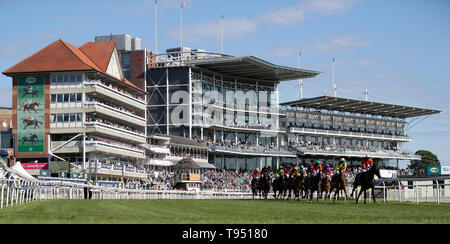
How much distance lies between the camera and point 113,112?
73062mm

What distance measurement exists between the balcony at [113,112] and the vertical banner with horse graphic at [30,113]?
15.5 ft

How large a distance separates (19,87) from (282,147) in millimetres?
46217

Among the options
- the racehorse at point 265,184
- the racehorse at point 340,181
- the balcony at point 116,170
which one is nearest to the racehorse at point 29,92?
the balcony at point 116,170

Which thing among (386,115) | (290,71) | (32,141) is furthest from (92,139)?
(386,115)

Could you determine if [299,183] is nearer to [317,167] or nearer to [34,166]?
[317,167]

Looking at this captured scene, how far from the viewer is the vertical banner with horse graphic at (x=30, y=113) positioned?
68.2 metres

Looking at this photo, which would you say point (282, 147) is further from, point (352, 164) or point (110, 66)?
point (110, 66)

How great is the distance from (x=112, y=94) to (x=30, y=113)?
8.62m

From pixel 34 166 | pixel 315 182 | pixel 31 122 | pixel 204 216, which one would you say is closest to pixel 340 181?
pixel 315 182

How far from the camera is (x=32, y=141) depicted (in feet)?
224

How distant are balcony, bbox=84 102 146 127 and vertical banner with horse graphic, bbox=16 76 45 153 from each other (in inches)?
186

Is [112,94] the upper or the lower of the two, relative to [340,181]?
upper

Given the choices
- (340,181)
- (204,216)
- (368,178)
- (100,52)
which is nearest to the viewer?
(204,216)

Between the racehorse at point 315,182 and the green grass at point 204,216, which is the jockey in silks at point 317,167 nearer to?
the racehorse at point 315,182
